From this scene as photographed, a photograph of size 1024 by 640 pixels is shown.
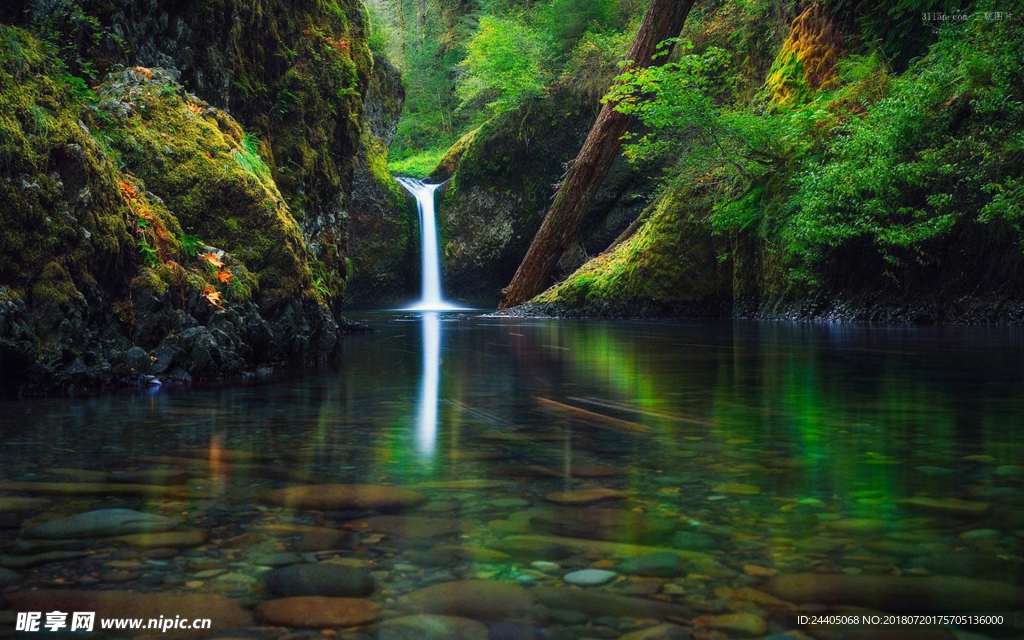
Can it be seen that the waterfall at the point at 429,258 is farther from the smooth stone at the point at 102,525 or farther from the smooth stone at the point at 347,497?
the smooth stone at the point at 102,525

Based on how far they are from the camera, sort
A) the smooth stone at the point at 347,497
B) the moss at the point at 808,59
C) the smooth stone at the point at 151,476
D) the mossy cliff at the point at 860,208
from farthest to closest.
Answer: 1. the moss at the point at 808,59
2. the mossy cliff at the point at 860,208
3. the smooth stone at the point at 151,476
4. the smooth stone at the point at 347,497

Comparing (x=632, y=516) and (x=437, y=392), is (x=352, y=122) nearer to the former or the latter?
(x=437, y=392)

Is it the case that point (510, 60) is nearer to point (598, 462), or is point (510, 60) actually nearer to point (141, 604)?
point (598, 462)

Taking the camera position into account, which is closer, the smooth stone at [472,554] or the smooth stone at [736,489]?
the smooth stone at [472,554]

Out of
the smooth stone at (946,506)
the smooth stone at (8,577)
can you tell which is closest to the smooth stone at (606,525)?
the smooth stone at (946,506)

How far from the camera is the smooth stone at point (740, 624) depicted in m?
1.15

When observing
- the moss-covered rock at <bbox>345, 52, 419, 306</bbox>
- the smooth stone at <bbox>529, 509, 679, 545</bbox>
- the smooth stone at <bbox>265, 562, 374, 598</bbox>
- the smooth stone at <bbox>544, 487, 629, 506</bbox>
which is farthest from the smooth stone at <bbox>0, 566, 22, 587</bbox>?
the moss-covered rock at <bbox>345, 52, 419, 306</bbox>

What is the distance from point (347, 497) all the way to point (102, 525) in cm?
53

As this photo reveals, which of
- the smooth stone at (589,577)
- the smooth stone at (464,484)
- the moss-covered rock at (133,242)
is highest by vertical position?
the moss-covered rock at (133,242)

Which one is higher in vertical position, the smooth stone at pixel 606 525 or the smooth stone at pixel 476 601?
the smooth stone at pixel 606 525

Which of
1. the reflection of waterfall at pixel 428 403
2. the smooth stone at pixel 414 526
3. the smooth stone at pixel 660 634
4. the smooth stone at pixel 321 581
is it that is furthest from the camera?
the reflection of waterfall at pixel 428 403

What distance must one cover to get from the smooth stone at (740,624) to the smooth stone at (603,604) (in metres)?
0.05

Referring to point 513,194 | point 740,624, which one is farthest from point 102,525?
point 513,194

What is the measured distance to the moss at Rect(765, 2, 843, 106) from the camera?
43.2 ft
